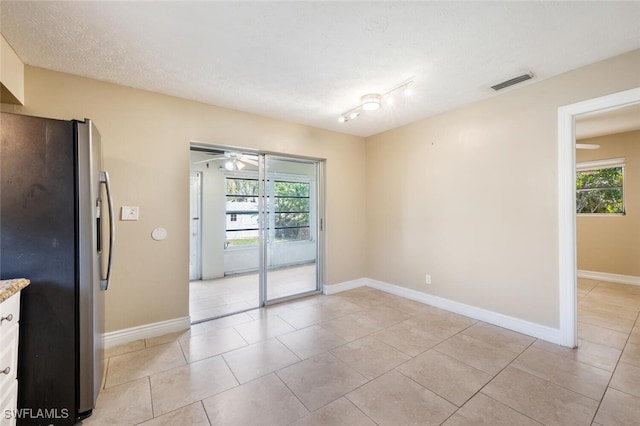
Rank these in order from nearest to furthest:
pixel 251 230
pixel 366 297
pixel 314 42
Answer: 1. pixel 314 42
2. pixel 366 297
3. pixel 251 230

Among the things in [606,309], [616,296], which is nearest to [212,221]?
[606,309]

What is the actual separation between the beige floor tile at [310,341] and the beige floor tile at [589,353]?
6.34 feet

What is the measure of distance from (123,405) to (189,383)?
15.8 inches

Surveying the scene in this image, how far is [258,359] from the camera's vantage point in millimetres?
2312

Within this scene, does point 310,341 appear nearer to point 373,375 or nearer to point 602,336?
point 373,375

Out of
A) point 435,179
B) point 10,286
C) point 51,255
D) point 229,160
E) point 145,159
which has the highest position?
point 229,160

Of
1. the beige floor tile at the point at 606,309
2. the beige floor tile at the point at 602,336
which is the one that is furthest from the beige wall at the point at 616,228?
the beige floor tile at the point at 602,336

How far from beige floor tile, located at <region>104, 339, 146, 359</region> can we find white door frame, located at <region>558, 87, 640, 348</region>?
160 inches

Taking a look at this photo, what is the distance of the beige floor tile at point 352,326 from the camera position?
279cm

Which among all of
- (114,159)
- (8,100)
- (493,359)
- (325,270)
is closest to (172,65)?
(114,159)

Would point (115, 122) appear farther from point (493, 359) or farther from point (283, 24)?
point (493, 359)

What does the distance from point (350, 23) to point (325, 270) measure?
325 cm

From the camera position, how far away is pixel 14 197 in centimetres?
Result: 146

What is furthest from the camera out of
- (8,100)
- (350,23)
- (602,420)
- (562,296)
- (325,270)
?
→ (325,270)
